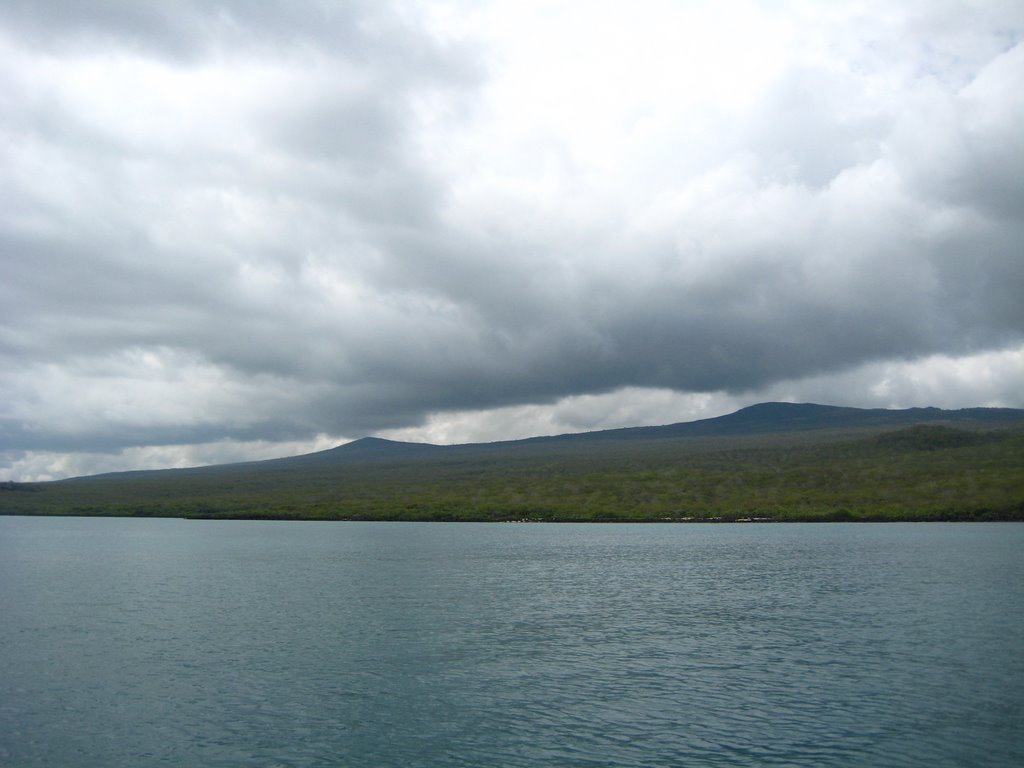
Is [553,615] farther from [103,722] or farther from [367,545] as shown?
[367,545]

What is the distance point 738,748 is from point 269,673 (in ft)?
64.2

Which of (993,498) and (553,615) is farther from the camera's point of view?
(993,498)

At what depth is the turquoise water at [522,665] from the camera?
2538 centimetres

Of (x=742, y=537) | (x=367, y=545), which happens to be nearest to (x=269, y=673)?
(x=367, y=545)

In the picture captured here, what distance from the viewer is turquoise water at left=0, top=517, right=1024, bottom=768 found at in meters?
25.4

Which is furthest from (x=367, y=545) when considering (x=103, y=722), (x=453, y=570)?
(x=103, y=722)

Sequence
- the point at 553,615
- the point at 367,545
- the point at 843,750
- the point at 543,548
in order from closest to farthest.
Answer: the point at 843,750 → the point at 553,615 → the point at 543,548 → the point at 367,545

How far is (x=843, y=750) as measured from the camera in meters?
24.4

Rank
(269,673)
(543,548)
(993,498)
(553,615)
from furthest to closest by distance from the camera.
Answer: (993,498)
(543,548)
(553,615)
(269,673)

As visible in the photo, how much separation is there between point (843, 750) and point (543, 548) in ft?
241

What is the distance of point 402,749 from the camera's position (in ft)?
83.3

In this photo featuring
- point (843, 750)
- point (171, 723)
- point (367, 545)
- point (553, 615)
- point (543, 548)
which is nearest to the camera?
point (843, 750)

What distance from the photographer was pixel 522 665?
35500 millimetres

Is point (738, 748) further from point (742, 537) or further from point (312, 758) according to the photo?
point (742, 537)
